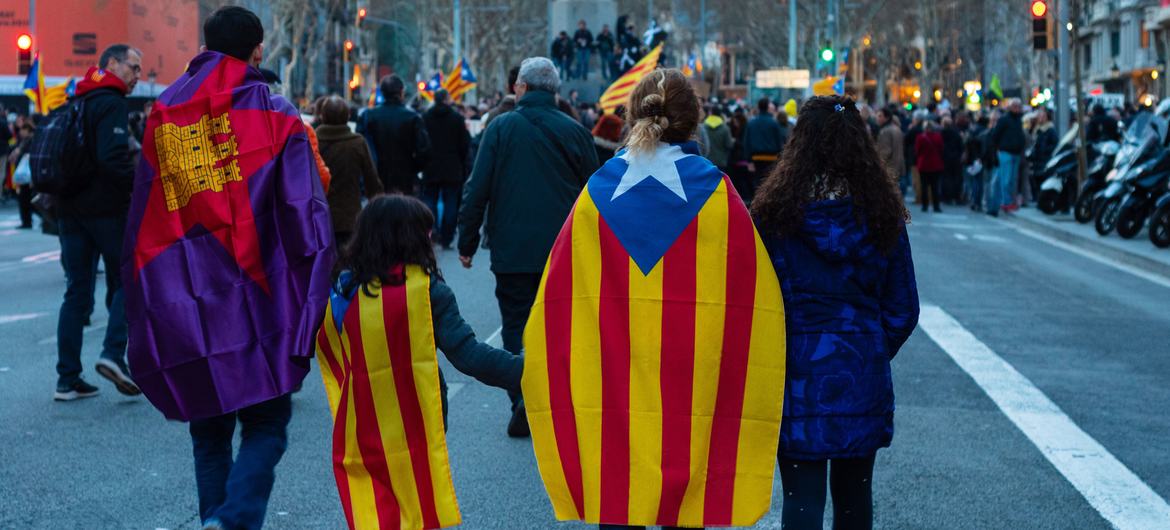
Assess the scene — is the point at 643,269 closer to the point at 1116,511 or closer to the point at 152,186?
the point at 152,186

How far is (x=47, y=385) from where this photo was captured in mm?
9141

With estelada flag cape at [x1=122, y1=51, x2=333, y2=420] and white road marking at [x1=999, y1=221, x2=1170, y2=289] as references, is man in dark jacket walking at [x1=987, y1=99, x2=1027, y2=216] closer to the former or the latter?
white road marking at [x1=999, y1=221, x2=1170, y2=289]

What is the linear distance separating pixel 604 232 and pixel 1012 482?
303cm

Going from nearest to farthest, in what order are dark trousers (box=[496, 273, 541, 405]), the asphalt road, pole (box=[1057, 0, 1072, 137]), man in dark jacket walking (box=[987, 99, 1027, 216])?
the asphalt road < dark trousers (box=[496, 273, 541, 405]) < man in dark jacket walking (box=[987, 99, 1027, 216]) < pole (box=[1057, 0, 1072, 137])

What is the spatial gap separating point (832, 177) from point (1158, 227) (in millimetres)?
15525

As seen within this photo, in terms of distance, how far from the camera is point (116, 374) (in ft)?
27.2

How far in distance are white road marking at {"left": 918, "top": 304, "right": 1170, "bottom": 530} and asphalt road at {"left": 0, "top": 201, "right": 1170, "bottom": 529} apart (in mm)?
36

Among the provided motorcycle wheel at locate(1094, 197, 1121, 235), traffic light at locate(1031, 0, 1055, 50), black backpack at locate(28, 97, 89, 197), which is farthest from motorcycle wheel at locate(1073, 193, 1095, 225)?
black backpack at locate(28, 97, 89, 197)

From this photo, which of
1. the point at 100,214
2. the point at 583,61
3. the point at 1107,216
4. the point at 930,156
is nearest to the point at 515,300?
the point at 100,214

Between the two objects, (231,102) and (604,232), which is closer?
(604,232)

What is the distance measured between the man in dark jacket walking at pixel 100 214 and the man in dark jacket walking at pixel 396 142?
638 centimetres

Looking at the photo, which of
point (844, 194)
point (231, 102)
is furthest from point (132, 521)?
point (844, 194)

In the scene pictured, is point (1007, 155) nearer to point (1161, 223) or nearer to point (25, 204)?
point (1161, 223)

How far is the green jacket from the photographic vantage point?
285 inches
